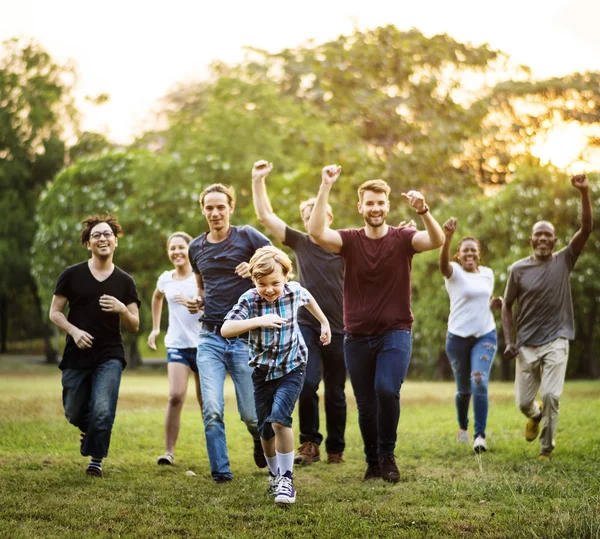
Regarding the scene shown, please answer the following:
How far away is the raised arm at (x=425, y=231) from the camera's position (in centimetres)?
690

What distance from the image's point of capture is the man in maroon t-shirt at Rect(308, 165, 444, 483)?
7527 mm

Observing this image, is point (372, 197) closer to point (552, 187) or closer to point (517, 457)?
point (517, 457)

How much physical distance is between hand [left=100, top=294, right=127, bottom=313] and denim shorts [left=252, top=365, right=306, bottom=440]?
1.65 metres

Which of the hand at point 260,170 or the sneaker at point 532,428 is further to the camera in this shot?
the sneaker at point 532,428

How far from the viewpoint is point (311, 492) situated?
23.7ft

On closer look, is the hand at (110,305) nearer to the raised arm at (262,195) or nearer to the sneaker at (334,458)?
the raised arm at (262,195)

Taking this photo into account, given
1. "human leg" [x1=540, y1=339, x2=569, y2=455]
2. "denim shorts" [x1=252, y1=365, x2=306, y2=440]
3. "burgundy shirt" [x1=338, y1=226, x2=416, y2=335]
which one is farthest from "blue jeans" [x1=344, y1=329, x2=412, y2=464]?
"human leg" [x1=540, y1=339, x2=569, y2=455]

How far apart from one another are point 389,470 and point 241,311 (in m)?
2.02

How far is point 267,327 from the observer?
686 centimetres

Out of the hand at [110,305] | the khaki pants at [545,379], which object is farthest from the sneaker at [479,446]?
the hand at [110,305]

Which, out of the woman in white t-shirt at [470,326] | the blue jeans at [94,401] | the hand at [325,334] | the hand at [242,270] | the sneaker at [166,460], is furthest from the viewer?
the woman in white t-shirt at [470,326]

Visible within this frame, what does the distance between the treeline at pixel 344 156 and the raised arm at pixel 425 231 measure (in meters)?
19.5

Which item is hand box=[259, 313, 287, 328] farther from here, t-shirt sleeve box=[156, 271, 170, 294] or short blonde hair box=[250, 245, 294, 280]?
t-shirt sleeve box=[156, 271, 170, 294]

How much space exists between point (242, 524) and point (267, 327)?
1556 millimetres
